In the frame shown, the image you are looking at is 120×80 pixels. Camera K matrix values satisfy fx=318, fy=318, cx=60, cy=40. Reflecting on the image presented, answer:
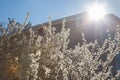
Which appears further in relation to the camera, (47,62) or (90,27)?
(90,27)

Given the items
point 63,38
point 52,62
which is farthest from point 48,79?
point 63,38

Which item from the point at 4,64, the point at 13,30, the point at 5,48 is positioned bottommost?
the point at 4,64

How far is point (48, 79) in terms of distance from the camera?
7129 mm

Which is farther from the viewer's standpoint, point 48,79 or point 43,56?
point 43,56

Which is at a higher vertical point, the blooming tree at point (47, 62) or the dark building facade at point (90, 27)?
the dark building facade at point (90, 27)

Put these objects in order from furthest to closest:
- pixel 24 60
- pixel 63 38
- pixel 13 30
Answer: pixel 13 30
pixel 63 38
pixel 24 60

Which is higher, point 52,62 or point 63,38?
point 63,38

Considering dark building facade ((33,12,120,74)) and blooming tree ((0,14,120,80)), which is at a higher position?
dark building facade ((33,12,120,74))

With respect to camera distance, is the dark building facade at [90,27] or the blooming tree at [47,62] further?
the dark building facade at [90,27]

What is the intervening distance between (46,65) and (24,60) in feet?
3.85

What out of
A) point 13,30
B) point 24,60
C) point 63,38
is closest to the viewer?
point 24,60

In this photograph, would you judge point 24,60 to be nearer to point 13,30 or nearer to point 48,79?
point 48,79

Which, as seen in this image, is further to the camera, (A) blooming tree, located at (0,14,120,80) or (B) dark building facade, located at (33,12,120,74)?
(B) dark building facade, located at (33,12,120,74)

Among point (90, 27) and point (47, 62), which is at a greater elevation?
point (90, 27)
